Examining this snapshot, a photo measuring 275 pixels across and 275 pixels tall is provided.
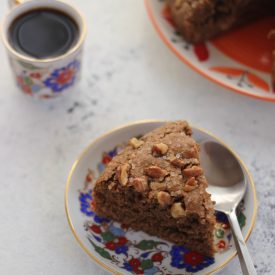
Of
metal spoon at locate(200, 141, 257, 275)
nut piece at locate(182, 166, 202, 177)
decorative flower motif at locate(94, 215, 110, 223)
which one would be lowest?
decorative flower motif at locate(94, 215, 110, 223)

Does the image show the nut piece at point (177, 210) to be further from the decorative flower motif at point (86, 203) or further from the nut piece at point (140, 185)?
the decorative flower motif at point (86, 203)

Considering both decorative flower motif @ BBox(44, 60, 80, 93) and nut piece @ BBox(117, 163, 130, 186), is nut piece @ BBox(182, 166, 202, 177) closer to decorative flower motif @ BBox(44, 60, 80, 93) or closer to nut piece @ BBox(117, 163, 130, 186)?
nut piece @ BBox(117, 163, 130, 186)

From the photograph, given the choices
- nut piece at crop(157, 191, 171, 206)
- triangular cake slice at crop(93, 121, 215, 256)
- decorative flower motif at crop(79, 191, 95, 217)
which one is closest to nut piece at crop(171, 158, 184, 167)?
triangular cake slice at crop(93, 121, 215, 256)

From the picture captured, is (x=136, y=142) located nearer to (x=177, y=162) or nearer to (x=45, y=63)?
(x=177, y=162)

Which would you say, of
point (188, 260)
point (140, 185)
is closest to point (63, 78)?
point (140, 185)

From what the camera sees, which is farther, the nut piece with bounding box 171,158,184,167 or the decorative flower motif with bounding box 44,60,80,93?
the decorative flower motif with bounding box 44,60,80,93

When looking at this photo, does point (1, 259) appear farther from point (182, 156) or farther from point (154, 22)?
point (154, 22)
